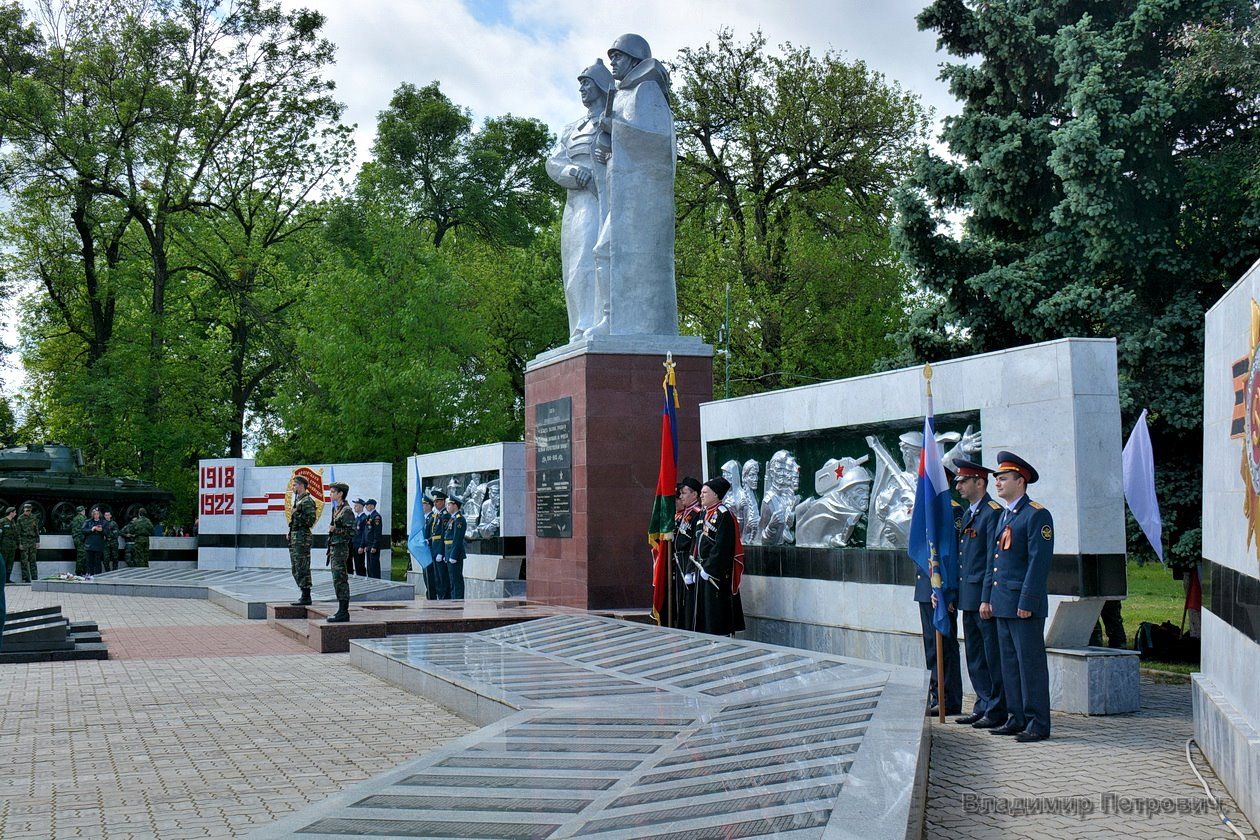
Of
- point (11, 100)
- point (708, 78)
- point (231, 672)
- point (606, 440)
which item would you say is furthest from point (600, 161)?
point (11, 100)

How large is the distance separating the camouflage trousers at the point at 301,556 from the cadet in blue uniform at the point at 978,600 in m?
9.30

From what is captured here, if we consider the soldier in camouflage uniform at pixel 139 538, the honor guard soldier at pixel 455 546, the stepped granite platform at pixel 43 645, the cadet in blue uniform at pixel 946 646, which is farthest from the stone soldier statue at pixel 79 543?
the cadet in blue uniform at pixel 946 646

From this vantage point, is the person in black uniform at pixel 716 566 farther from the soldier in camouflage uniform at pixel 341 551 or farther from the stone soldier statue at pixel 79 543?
the stone soldier statue at pixel 79 543

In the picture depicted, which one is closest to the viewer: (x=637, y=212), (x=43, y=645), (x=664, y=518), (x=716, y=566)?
(x=716, y=566)

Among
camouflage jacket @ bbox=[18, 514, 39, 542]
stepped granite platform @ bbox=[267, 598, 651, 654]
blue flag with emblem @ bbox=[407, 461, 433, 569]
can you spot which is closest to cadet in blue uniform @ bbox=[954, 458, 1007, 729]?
stepped granite platform @ bbox=[267, 598, 651, 654]

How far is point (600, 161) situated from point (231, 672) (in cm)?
719

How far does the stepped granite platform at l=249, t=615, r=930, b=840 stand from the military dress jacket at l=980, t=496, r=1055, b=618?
26.9 inches

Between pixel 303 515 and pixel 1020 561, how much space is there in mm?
9477

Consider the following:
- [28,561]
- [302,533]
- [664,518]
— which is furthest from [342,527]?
[28,561]

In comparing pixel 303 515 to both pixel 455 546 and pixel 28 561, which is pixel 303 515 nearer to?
pixel 455 546

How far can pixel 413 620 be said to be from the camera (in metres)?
13.2

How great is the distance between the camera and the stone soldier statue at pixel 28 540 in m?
24.6

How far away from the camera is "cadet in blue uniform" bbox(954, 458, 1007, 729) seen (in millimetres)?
7656

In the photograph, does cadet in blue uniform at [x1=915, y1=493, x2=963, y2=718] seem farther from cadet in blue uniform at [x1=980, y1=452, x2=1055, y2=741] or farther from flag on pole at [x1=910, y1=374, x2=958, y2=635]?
cadet in blue uniform at [x1=980, y1=452, x2=1055, y2=741]
